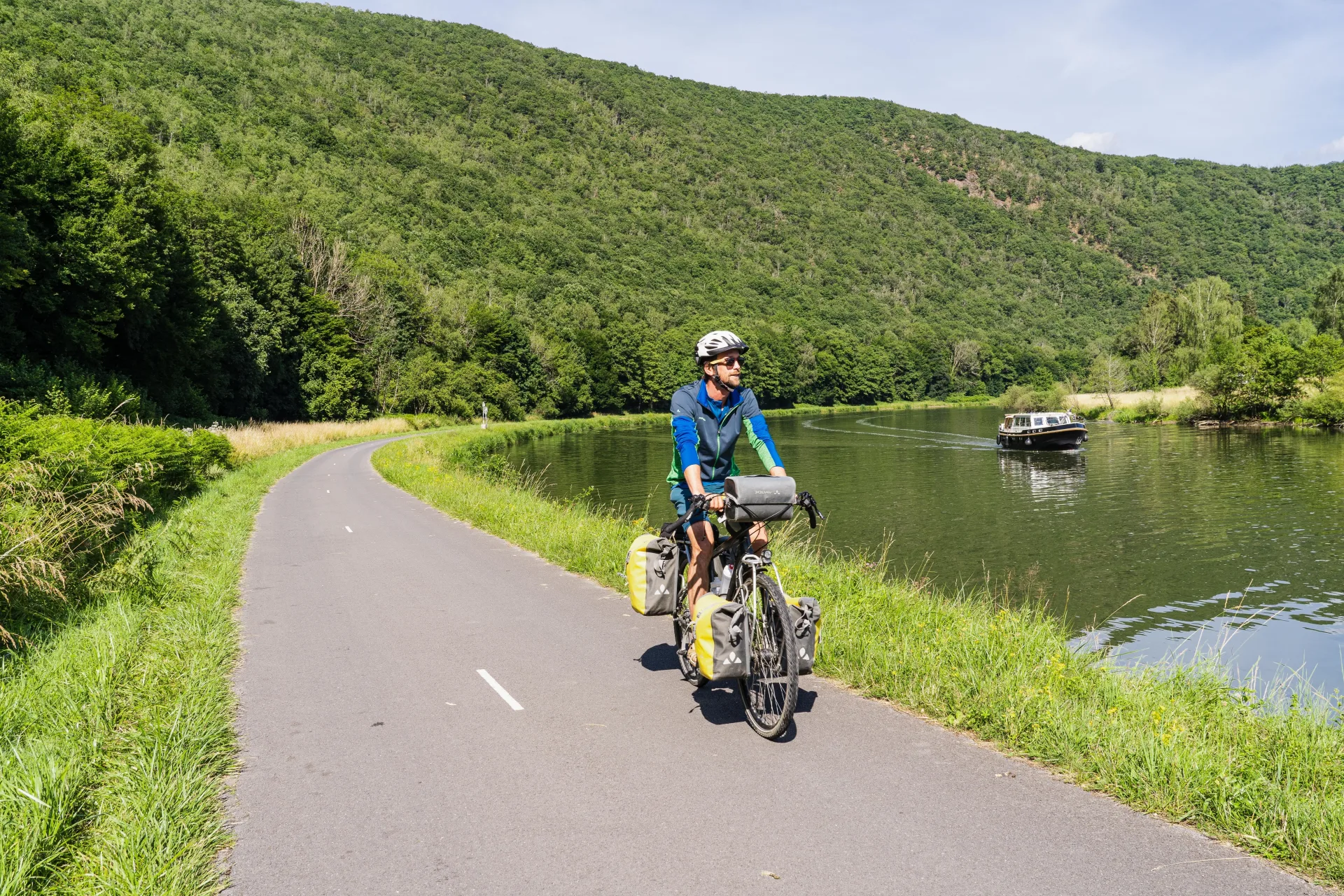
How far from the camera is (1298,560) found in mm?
17203

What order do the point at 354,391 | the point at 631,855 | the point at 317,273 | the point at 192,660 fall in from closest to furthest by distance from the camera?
the point at 631,855
the point at 192,660
the point at 354,391
the point at 317,273

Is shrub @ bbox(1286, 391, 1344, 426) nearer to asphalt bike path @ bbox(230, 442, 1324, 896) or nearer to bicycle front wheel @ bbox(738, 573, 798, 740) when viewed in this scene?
asphalt bike path @ bbox(230, 442, 1324, 896)

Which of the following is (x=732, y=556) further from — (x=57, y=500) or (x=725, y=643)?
(x=57, y=500)

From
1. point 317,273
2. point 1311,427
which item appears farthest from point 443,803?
point 317,273

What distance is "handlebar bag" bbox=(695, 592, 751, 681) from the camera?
15.4ft

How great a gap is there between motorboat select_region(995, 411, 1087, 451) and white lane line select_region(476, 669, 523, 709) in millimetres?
47197

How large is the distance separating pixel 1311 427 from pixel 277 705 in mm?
63365

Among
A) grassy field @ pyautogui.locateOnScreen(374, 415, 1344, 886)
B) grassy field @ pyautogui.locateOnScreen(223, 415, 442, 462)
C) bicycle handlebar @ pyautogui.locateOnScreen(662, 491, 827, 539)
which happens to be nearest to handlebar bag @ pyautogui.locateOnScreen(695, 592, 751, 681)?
bicycle handlebar @ pyautogui.locateOnScreen(662, 491, 827, 539)

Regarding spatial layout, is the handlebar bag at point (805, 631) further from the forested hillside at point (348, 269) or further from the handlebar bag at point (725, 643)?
the forested hillside at point (348, 269)

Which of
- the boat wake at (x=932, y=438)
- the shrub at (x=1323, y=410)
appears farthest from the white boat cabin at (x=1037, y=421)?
the shrub at (x=1323, y=410)

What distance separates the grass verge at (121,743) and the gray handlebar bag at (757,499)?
2947mm

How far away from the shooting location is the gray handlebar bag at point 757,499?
4688 mm

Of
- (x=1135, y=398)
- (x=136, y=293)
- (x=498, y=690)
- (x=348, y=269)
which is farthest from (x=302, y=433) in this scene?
(x=1135, y=398)

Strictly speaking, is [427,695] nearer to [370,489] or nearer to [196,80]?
[370,489]
